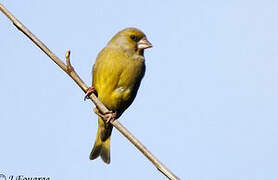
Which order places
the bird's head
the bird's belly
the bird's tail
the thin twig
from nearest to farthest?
the thin twig → the bird's belly → the bird's head → the bird's tail

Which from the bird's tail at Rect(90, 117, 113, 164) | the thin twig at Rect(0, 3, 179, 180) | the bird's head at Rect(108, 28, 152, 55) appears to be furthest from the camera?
the bird's tail at Rect(90, 117, 113, 164)

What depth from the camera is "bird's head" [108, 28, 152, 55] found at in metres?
5.62

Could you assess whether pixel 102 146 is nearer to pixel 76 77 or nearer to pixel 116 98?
pixel 116 98

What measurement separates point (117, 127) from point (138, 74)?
1.95 meters

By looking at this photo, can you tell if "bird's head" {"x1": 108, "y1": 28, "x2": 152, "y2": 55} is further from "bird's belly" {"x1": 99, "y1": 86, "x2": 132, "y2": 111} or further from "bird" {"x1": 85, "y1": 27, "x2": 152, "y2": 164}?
"bird's belly" {"x1": 99, "y1": 86, "x2": 132, "y2": 111}

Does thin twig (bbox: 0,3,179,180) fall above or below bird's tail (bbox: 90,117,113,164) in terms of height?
above

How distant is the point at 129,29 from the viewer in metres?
5.84

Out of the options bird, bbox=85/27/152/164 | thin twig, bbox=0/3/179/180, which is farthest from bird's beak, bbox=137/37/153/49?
thin twig, bbox=0/3/179/180

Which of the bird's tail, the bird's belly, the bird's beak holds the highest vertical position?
the bird's beak

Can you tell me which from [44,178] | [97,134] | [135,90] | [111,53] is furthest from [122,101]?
[44,178]

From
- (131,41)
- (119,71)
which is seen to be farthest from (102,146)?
(131,41)

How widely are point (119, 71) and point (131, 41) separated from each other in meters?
0.67

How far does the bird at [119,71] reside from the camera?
5086mm

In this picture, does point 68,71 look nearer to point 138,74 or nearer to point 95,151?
point 138,74
